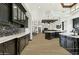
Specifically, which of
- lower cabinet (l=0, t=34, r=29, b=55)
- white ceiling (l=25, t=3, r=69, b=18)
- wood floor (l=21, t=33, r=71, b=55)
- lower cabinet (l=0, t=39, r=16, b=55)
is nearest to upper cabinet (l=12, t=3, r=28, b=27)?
white ceiling (l=25, t=3, r=69, b=18)

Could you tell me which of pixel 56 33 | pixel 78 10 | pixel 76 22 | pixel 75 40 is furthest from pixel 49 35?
pixel 75 40

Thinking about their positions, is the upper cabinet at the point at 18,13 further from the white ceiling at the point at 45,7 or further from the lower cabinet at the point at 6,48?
the lower cabinet at the point at 6,48

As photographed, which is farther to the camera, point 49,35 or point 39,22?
point 39,22

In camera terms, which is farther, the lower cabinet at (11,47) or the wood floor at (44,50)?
the wood floor at (44,50)

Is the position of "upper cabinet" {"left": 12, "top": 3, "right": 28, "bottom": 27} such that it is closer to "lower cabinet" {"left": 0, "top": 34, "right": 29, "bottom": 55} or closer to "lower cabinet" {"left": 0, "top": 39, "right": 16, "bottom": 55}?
"lower cabinet" {"left": 0, "top": 34, "right": 29, "bottom": 55}

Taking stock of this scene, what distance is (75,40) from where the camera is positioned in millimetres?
4539

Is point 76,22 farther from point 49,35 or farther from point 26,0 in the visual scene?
point 26,0

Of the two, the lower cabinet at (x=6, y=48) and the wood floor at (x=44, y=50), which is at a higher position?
the lower cabinet at (x=6, y=48)

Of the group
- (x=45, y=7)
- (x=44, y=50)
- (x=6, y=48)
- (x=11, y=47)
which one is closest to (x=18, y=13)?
(x=44, y=50)

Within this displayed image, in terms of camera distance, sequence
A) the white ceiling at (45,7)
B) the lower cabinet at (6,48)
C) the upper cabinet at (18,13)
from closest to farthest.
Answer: the lower cabinet at (6,48)
the upper cabinet at (18,13)
the white ceiling at (45,7)

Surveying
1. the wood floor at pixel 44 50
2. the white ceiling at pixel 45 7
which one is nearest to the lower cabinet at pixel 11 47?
the wood floor at pixel 44 50

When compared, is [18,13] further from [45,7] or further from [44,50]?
[45,7]
